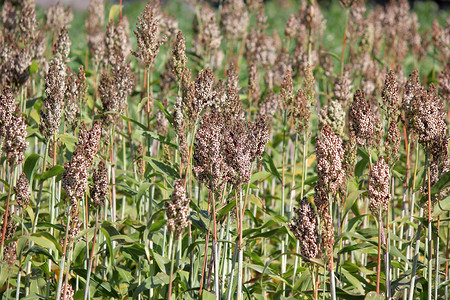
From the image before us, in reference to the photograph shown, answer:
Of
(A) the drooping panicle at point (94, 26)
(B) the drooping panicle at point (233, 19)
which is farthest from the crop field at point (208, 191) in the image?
(B) the drooping panicle at point (233, 19)

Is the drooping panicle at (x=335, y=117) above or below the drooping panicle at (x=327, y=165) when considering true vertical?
above

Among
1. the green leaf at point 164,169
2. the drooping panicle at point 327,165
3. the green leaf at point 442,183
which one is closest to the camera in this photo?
the drooping panicle at point 327,165

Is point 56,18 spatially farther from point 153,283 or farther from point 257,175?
point 153,283

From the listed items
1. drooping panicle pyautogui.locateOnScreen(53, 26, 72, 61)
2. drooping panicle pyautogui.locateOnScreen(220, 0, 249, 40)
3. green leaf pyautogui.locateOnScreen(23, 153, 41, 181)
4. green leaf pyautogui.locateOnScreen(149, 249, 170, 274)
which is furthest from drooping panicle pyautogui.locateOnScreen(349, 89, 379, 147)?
drooping panicle pyautogui.locateOnScreen(220, 0, 249, 40)

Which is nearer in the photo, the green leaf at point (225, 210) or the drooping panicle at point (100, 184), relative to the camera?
the drooping panicle at point (100, 184)

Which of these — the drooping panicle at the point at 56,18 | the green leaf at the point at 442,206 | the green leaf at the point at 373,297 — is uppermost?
the drooping panicle at the point at 56,18

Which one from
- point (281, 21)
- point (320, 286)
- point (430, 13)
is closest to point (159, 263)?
point (320, 286)

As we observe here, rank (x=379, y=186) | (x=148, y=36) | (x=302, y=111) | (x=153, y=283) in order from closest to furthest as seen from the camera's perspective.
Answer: (x=379, y=186) → (x=153, y=283) → (x=148, y=36) → (x=302, y=111)

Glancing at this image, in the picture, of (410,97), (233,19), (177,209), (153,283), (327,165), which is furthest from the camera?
(233,19)

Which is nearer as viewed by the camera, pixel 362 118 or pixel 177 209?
pixel 177 209

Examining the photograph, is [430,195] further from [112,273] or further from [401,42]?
[401,42]

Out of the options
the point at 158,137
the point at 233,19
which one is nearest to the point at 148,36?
the point at 158,137

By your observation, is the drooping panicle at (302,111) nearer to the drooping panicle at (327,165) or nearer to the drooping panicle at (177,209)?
the drooping panicle at (327,165)

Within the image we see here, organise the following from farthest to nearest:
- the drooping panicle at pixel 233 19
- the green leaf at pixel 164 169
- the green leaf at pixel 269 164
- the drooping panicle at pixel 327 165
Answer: the drooping panicle at pixel 233 19 → the green leaf at pixel 269 164 → the green leaf at pixel 164 169 → the drooping panicle at pixel 327 165
